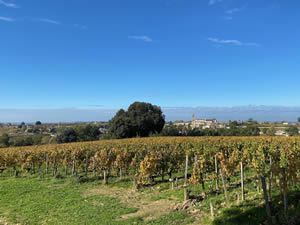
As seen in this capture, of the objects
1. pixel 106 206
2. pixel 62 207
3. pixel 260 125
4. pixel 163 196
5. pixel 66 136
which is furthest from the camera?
pixel 260 125

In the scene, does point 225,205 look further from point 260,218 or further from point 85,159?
point 85,159

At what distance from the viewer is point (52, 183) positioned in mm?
13586

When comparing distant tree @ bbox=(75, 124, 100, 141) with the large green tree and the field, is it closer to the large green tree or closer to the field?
the large green tree

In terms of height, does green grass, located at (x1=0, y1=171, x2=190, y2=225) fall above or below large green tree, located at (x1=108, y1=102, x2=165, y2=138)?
below

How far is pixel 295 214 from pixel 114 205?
615 centimetres

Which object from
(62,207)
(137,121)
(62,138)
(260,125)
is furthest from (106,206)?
(260,125)

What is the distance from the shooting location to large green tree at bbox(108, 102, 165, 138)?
46312 mm

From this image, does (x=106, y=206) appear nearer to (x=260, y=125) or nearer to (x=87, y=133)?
(x=87, y=133)

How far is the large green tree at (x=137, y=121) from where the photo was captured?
152 ft

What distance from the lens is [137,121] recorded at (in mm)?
47312

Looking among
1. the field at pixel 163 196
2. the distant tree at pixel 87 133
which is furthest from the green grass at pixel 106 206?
the distant tree at pixel 87 133

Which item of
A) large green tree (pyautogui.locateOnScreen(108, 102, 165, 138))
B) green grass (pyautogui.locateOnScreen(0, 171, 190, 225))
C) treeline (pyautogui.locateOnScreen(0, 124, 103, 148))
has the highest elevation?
large green tree (pyautogui.locateOnScreen(108, 102, 165, 138))

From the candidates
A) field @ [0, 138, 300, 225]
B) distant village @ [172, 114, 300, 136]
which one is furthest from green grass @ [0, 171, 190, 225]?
distant village @ [172, 114, 300, 136]

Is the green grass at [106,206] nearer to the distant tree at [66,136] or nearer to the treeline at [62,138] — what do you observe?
the distant tree at [66,136]
